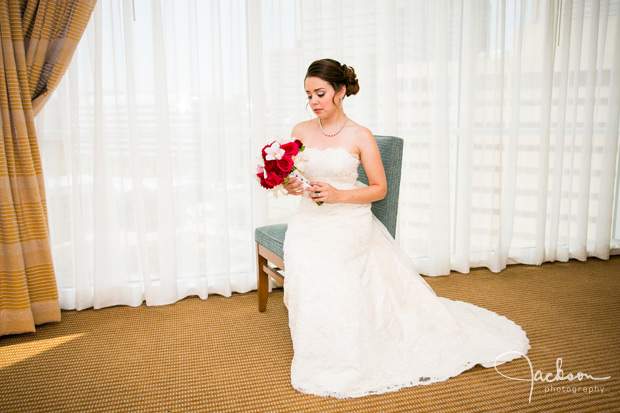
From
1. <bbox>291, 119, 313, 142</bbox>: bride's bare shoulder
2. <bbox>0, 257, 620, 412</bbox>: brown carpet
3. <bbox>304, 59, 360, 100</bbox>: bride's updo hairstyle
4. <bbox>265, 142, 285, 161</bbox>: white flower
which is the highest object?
<bbox>304, 59, 360, 100</bbox>: bride's updo hairstyle

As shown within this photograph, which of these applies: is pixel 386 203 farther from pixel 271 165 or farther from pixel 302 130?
pixel 271 165

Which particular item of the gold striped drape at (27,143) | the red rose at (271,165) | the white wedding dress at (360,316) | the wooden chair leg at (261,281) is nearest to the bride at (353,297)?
the white wedding dress at (360,316)

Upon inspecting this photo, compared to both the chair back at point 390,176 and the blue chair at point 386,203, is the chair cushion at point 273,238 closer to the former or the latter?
the blue chair at point 386,203

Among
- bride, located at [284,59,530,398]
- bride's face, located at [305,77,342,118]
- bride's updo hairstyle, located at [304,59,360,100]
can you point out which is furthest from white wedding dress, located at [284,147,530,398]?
bride's updo hairstyle, located at [304,59,360,100]

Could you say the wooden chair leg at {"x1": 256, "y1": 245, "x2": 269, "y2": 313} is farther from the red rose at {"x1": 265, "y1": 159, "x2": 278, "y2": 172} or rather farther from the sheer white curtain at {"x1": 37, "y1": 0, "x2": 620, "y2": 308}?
the red rose at {"x1": 265, "y1": 159, "x2": 278, "y2": 172}

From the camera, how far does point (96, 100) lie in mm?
2959

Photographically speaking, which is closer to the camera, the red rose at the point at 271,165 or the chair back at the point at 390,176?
the red rose at the point at 271,165

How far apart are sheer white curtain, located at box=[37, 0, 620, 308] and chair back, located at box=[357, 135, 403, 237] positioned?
2.83 feet

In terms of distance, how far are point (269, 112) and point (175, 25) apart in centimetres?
86

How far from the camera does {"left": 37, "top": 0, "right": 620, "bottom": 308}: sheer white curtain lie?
306 cm

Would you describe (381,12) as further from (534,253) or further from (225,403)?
(225,403)

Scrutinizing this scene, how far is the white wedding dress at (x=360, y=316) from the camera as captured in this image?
2080 millimetres

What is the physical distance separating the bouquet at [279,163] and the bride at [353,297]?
77 mm

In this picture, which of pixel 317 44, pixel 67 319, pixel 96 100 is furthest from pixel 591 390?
pixel 96 100
